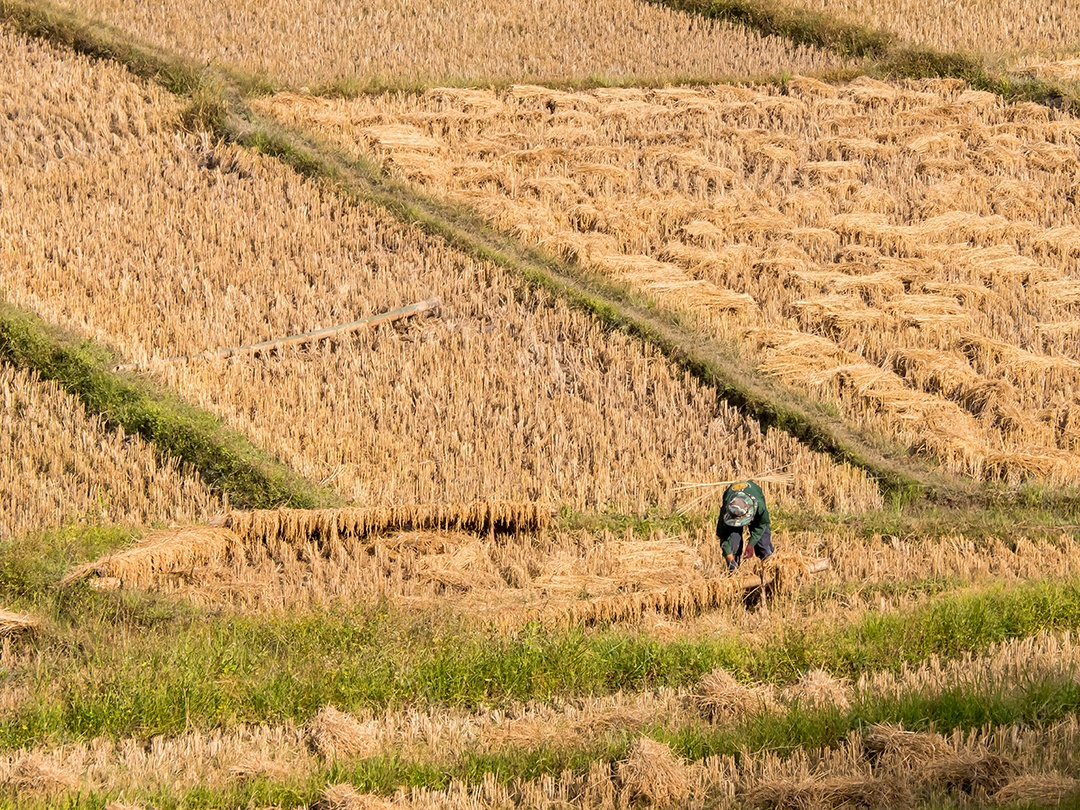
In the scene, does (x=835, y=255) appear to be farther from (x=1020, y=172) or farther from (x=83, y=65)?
(x=83, y=65)

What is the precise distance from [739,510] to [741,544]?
0.92 ft

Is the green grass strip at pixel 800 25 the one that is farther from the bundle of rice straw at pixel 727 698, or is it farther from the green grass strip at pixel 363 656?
the bundle of rice straw at pixel 727 698

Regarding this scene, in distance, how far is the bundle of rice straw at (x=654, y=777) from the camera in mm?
4938

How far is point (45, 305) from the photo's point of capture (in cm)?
1008

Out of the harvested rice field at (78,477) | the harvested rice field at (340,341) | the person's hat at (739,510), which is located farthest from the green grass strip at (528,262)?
the harvested rice field at (78,477)

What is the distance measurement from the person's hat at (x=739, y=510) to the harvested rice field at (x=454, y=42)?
8.21 m

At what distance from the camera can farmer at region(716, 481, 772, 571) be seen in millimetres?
7242

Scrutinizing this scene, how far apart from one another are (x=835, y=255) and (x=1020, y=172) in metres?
2.72

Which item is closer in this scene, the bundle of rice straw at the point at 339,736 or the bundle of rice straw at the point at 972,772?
the bundle of rice straw at the point at 972,772

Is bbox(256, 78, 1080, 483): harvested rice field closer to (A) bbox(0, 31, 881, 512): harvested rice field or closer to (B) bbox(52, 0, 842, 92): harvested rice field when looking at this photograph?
(B) bbox(52, 0, 842, 92): harvested rice field

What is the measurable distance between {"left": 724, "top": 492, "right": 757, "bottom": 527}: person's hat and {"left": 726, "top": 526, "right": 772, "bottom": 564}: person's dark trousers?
0.30ft

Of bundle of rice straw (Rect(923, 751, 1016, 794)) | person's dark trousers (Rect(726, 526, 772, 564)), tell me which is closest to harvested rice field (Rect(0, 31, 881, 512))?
person's dark trousers (Rect(726, 526, 772, 564))

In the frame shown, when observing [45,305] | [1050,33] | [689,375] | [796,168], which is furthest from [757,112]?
[45,305]

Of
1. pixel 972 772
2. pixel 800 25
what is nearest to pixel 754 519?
pixel 972 772
